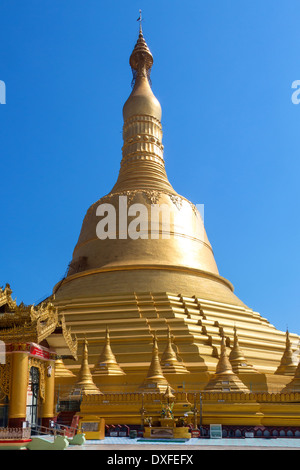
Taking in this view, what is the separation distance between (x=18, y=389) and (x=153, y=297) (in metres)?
12.4

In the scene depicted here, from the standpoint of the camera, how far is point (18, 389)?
13.6 metres

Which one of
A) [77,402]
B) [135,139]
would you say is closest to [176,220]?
[135,139]

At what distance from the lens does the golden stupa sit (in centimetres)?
2047

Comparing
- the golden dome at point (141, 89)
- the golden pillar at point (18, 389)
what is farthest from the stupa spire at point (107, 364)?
the golden dome at point (141, 89)

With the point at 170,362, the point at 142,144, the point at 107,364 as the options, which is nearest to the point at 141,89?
the point at 142,144

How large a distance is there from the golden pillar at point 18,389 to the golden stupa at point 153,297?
5.50m

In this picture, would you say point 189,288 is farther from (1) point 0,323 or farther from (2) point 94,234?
(1) point 0,323

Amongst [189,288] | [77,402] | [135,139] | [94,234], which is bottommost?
[77,402]

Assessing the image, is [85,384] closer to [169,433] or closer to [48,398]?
[48,398]

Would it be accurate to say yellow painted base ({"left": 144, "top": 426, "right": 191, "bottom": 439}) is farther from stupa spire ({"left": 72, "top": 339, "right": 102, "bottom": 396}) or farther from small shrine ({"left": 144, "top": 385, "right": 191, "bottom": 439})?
stupa spire ({"left": 72, "top": 339, "right": 102, "bottom": 396})

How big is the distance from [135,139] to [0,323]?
23732 mm

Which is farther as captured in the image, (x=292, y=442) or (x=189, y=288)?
(x=189, y=288)

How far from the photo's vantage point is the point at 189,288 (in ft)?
89.9

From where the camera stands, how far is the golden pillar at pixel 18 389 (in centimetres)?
1347
